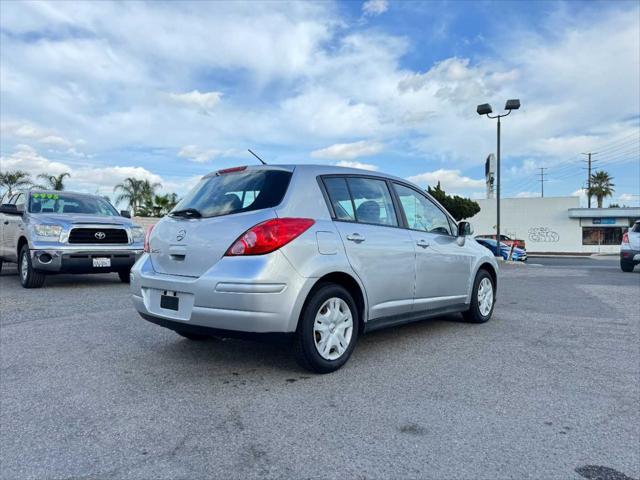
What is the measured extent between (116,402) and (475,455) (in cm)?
228

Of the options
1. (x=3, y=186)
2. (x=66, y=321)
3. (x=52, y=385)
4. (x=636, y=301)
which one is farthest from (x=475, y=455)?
(x=3, y=186)

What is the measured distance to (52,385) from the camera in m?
3.74

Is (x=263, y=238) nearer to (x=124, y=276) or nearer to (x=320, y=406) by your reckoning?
(x=320, y=406)

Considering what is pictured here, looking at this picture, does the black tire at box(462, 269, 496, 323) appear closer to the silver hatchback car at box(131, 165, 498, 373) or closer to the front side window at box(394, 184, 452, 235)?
the front side window at box(394, 184, 452, 235)

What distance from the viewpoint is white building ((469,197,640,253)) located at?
4453 centimetres

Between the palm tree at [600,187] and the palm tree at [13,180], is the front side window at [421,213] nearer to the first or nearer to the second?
the palm tree at [13,180]

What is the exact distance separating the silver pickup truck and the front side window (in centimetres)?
568

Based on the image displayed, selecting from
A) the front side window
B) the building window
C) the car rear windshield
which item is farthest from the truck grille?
the building window

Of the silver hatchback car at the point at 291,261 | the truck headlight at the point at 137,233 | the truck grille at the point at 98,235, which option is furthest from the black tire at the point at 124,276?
the silver hatchback car at the point at 291,261

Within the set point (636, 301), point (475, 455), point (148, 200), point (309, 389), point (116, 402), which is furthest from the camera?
point (148, 200)

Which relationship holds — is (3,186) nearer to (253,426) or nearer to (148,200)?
(148,200)

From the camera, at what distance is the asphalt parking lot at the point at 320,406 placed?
2.59 m

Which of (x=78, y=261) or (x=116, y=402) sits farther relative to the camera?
(x=78, y=261)

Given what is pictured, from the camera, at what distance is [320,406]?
3328 mm
